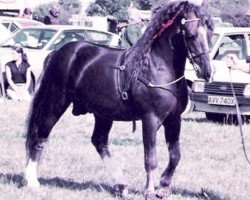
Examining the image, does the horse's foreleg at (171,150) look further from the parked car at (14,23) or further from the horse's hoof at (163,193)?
the parked car at (14,23)

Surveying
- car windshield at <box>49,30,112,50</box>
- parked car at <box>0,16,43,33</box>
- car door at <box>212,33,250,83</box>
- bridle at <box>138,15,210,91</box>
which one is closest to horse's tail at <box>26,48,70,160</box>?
bridle at <box>138,15,210,91</box>

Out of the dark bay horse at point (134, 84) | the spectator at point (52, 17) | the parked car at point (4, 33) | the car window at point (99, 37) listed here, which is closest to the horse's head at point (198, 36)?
the dark bay horse at point (134, 84)

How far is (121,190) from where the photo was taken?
6762 millimetres

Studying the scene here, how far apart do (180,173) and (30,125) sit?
1.94 meters

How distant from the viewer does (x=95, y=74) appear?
6766mm

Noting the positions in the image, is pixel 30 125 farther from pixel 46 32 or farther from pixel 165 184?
pixel 46 32

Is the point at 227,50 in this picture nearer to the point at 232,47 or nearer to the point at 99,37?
the point at 232,47

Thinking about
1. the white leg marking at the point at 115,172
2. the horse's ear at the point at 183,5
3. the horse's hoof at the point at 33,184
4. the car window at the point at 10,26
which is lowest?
the car window at the point at 10,26

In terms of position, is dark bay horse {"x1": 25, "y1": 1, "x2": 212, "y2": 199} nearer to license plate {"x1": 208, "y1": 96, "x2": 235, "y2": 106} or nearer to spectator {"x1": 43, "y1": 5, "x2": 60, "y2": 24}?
license plate {"x1": 208, "y1": 96, "x2": 235, "y2": 106}

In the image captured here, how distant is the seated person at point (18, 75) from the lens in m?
15.4

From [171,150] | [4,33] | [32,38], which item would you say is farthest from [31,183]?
[4,33]

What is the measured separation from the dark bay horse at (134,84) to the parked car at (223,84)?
4838mm

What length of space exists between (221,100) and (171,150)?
5.80 m

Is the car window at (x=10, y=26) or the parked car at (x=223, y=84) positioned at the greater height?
the parked car at (x=223, y=84)
